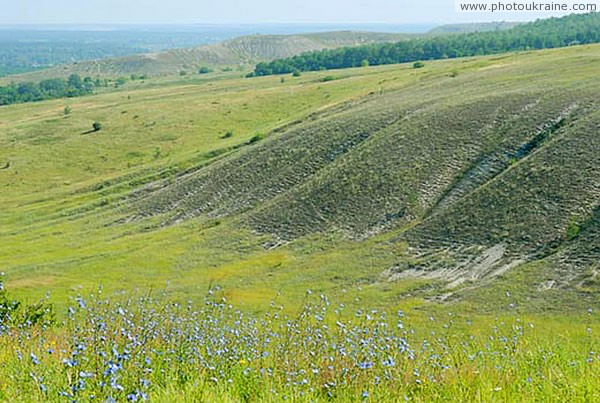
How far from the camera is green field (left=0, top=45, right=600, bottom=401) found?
10.6 m

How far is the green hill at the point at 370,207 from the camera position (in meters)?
46.2

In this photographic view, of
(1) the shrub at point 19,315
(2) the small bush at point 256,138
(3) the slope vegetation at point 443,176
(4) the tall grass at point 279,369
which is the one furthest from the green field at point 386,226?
(1) the shrub at point 19,315

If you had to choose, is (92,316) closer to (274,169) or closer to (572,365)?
(572,365)

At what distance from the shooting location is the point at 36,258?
6688 cm

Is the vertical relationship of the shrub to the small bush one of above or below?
above

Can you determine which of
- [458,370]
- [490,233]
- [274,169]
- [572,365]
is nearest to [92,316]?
[458,370]

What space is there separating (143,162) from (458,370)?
105831 millimetres

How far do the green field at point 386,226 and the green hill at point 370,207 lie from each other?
20cm

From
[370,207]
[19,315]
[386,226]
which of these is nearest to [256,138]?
[370,207]


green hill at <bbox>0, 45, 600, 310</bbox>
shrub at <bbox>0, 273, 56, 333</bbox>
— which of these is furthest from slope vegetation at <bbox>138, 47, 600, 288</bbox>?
shrub at <bbox>0, 273, 56, 333</bbox>

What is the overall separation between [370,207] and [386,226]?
3.90 metres

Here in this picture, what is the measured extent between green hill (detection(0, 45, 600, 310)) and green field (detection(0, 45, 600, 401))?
197 mm

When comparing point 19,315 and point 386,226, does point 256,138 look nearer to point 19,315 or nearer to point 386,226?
point 386,226

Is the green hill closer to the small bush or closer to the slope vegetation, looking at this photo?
the slope vegetation
